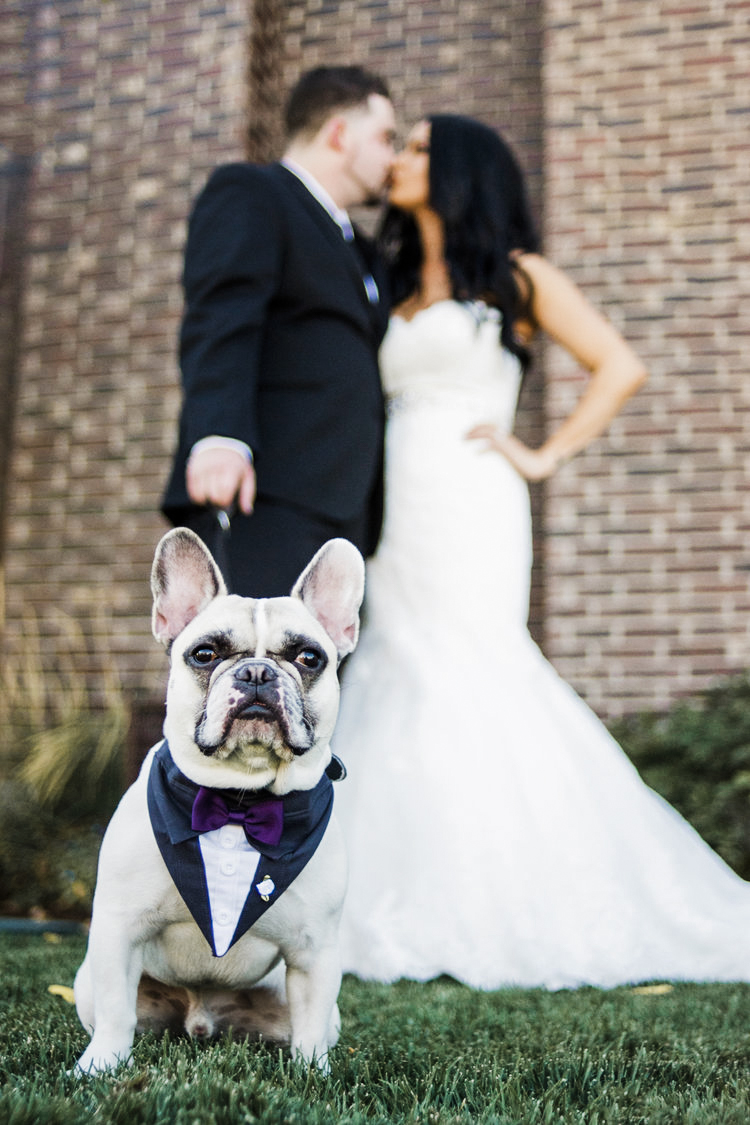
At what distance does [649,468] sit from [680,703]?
1180 mm

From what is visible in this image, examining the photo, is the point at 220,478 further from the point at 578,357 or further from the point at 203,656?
the point at 578,357

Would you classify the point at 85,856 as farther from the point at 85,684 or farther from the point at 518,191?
the point at 518,191

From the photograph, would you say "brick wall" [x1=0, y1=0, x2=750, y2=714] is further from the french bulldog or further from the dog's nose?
the dog's nose

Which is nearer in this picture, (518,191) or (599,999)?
(599,999)

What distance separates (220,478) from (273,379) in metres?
0.49

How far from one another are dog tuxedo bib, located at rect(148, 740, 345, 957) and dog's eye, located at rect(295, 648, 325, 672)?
0.21 m

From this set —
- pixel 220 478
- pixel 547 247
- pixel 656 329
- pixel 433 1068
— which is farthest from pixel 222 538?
pixel 547 247

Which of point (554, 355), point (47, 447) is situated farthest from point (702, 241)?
point (47, 447)

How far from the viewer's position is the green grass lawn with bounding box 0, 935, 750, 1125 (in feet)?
4.23

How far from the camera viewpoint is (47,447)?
19.7 feet

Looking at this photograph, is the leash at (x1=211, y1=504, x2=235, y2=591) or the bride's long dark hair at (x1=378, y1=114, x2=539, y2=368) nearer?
the leash at (x1=211, y1=504, x2=235, y2=591)

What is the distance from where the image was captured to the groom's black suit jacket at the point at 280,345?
8.39ft

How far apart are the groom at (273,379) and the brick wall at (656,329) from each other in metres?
2.47

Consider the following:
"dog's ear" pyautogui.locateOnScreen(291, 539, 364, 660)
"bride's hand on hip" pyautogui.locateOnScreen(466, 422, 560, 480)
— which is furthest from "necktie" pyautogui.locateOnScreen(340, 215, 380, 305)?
"dog's ear" pyautogui.locateOnScreen(291, 539, 364, 660)
